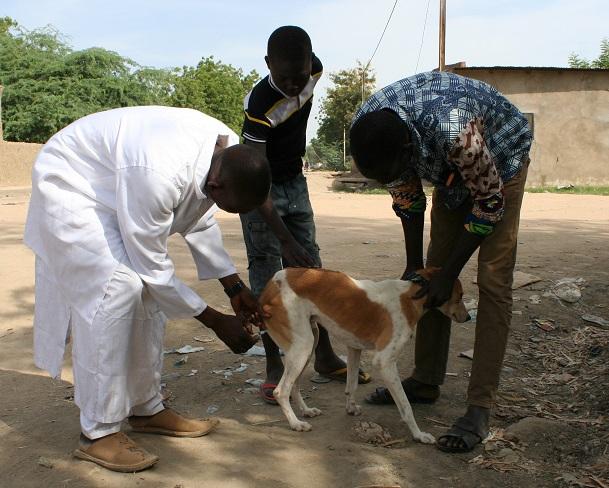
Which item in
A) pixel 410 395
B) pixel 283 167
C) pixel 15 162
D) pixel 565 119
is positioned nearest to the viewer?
pixel 410 395

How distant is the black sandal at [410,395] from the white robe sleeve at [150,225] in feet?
4.65

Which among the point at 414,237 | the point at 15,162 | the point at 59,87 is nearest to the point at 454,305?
the point at 414,237

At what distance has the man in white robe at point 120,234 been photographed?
2961 mm

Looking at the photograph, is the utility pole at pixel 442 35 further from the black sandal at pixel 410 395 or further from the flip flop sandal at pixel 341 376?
the black sandal at pixel 410 395

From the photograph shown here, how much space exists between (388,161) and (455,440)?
1.46m

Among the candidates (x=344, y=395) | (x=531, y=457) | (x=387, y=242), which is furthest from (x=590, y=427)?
(x=387, y=242)

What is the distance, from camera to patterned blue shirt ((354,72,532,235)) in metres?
3.04

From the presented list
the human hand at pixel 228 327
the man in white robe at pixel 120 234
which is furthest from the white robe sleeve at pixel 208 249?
the human hand at pixel 228 327

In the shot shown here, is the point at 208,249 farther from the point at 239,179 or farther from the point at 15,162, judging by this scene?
the point at 15,162

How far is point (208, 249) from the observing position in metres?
3.65

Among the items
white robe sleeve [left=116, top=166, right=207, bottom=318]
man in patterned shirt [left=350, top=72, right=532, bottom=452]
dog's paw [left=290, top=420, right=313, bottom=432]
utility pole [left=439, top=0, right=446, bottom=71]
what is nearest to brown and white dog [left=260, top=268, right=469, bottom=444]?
dog's paw [left=290, top=420, right=313, bottom=432]

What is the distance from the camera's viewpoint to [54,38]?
→ 123ft

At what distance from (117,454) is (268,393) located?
112 centimetres

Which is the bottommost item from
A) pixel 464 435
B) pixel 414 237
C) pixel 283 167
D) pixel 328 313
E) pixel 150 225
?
pixel 464 435
